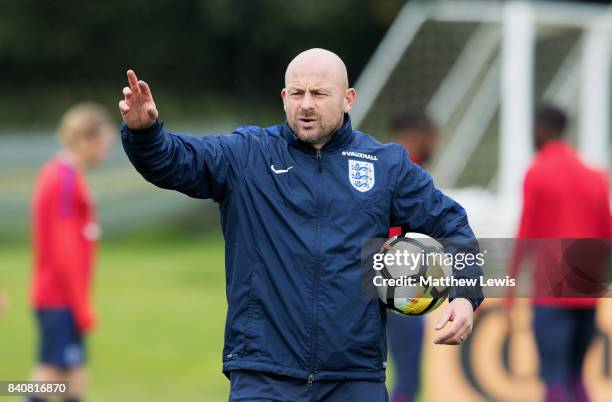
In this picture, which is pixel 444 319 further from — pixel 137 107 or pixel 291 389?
pixel 137 107

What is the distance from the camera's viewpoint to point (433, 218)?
4.60 meters

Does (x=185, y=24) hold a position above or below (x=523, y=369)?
above

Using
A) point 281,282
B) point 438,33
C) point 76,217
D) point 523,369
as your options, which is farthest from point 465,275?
point 438,33

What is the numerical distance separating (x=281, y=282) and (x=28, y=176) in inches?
741

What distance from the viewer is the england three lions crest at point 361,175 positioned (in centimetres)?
449

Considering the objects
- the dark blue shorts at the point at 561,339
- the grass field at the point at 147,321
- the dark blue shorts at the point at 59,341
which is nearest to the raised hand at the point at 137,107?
the dark blue shorts at the point at 59,341

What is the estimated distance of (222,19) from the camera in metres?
29.2

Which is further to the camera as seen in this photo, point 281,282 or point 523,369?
point 523,369

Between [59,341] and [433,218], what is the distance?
389cm

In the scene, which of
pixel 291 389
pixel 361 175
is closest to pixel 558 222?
pixel 361 175

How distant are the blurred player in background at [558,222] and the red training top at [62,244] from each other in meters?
2.83

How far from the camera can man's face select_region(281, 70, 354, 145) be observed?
175 inches

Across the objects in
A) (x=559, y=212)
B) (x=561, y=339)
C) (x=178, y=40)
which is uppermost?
(x=178, y=40)

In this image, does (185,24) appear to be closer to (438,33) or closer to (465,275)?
(438,33)
